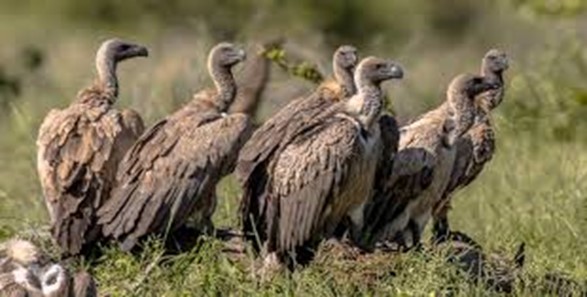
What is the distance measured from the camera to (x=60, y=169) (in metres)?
11.4

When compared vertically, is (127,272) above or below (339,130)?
below

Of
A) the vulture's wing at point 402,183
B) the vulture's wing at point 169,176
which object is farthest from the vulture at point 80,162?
the vulture's wing at point 402,183

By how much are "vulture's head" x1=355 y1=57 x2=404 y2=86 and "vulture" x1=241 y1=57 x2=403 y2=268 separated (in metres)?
0.28

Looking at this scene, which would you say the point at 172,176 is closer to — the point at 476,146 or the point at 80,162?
the point at 80,162

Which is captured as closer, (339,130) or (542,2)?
(339,130)

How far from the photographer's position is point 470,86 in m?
11.7

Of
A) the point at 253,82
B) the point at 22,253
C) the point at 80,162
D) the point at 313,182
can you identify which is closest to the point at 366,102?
the point at 313,182

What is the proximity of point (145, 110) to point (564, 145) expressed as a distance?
10.9ft

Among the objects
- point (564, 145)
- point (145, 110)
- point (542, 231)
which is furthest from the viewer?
point (564, 145)

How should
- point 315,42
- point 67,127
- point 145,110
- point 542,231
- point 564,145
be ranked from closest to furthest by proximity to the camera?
1. point 67,127
2. point 542,231
3. point 145,110
4. point 564,145
5. point 315,42

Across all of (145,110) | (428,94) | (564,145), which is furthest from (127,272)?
(428,94)

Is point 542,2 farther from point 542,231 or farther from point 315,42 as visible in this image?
point 542,231

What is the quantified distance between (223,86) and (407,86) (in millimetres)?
6711

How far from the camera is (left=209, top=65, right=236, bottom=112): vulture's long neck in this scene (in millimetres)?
11883
